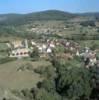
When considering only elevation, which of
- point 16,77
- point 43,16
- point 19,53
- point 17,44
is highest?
point 16,77

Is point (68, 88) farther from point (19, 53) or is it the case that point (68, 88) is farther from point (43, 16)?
point (43, 16)

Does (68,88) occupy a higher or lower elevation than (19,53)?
higher

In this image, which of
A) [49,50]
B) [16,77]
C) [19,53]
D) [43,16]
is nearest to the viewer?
[16,77]

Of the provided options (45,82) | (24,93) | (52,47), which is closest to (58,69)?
(45,82)

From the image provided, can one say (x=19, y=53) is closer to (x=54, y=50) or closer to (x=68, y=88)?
(x=54, y=50)

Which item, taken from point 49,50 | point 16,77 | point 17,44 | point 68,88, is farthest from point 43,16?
point 68,88

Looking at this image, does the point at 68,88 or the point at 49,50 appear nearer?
the point at 68,88

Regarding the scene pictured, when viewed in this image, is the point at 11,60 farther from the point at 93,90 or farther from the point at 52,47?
the point at 93,90

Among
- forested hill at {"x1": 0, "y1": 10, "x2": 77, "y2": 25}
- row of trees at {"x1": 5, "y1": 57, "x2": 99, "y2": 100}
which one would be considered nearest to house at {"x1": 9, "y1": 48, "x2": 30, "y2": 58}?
row of trees at {"x1": 5, "y1": 57, "x2": 99, "y2": 100}

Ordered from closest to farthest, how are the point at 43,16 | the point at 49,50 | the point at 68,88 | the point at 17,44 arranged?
the point at 68,88 → the point at 49,50 → the point at 17,44 → the point at 43,16

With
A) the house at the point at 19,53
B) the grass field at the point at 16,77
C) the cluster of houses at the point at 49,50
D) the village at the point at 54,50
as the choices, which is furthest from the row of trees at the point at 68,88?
the house at the point at 19,53

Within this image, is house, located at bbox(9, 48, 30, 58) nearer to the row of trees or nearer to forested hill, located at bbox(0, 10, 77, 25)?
the row of trees
